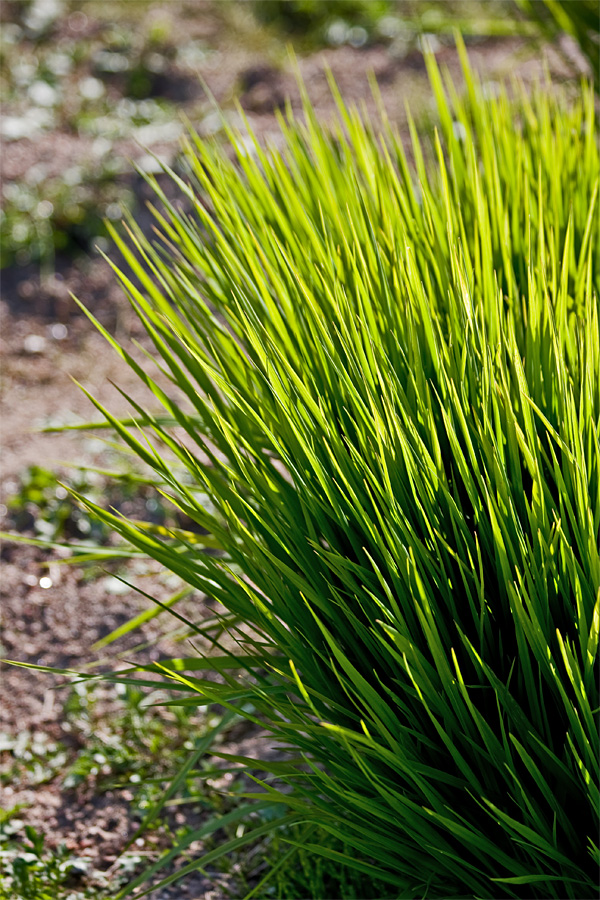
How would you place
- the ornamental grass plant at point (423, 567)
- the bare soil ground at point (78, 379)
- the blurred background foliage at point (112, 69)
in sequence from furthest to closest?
1. the blurred background foliage at point (112, 69)
2. the bare soil ground at point (78, 379)
3. the ornamental grass plant at point (423, 567)

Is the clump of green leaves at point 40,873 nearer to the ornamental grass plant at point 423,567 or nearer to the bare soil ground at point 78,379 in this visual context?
the bare soil ground at point 78,379

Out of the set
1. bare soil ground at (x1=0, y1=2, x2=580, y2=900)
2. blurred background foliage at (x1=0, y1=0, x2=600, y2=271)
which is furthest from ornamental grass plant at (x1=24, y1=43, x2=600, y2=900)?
blurred background foliage at (x1=0, y1=0, x2=600, y2=271)

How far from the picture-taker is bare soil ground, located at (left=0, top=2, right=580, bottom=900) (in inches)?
59.3

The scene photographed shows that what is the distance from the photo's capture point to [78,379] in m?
2.68

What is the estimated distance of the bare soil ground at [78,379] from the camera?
1507 millimetres

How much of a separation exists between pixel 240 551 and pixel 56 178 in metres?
2.84

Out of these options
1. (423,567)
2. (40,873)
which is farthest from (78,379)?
(423,567)

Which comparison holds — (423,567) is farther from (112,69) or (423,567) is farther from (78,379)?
(112,69)

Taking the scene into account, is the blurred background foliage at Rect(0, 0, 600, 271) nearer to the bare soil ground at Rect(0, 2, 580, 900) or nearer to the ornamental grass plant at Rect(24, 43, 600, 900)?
A: the bare soil ground at Rect(0, 2, 580, 900)

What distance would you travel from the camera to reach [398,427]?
91 centimetres

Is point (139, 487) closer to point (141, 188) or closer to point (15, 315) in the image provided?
point (15, 315)

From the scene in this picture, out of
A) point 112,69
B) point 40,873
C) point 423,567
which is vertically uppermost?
point 112,69

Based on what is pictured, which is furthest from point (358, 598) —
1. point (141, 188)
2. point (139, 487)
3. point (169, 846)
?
point (141, 188)

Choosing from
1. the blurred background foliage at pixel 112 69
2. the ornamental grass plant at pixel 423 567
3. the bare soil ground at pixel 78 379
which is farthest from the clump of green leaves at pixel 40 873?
the blurred background foliage at pixel 112 69
